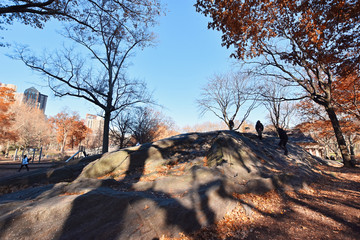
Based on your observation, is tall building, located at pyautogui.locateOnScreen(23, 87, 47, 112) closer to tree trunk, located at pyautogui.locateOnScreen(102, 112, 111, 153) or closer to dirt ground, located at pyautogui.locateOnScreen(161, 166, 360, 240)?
tree trunk, located at pyautogui.locateOnScreen(102, 112, 111, 153)

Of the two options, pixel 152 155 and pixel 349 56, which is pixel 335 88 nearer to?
pixel 349 56

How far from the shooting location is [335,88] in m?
13.8

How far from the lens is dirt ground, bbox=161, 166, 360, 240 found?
329cm

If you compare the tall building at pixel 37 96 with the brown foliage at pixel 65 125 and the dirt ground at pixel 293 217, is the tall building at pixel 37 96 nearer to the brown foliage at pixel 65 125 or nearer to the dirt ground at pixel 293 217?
the brown foliage at pixel 65 125

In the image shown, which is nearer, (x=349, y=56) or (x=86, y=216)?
(x=86, y=216)

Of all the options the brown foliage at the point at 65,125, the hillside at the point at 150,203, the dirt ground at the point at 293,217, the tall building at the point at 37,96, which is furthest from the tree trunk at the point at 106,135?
the tall building at the point at 37,96

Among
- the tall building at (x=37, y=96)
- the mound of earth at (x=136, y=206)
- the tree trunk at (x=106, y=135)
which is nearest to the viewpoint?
the mound of earth at (x=136, y=206)

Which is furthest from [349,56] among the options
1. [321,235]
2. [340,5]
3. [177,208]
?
[177,208]

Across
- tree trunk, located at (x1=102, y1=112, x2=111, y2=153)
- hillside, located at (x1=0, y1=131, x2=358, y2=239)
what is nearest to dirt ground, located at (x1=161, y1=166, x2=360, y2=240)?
hillside, located at (x1=0, y1=131, x2=358, y2=239)

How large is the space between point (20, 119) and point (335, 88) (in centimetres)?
5277

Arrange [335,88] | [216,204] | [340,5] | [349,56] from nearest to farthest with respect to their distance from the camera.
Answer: [216,204] < [340,5] < [349,56] < [335,88]

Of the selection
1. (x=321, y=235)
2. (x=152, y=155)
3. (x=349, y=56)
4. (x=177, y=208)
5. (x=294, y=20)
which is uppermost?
(x=294, y=20)

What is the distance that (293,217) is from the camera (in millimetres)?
3988

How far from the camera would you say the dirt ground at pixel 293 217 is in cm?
329
